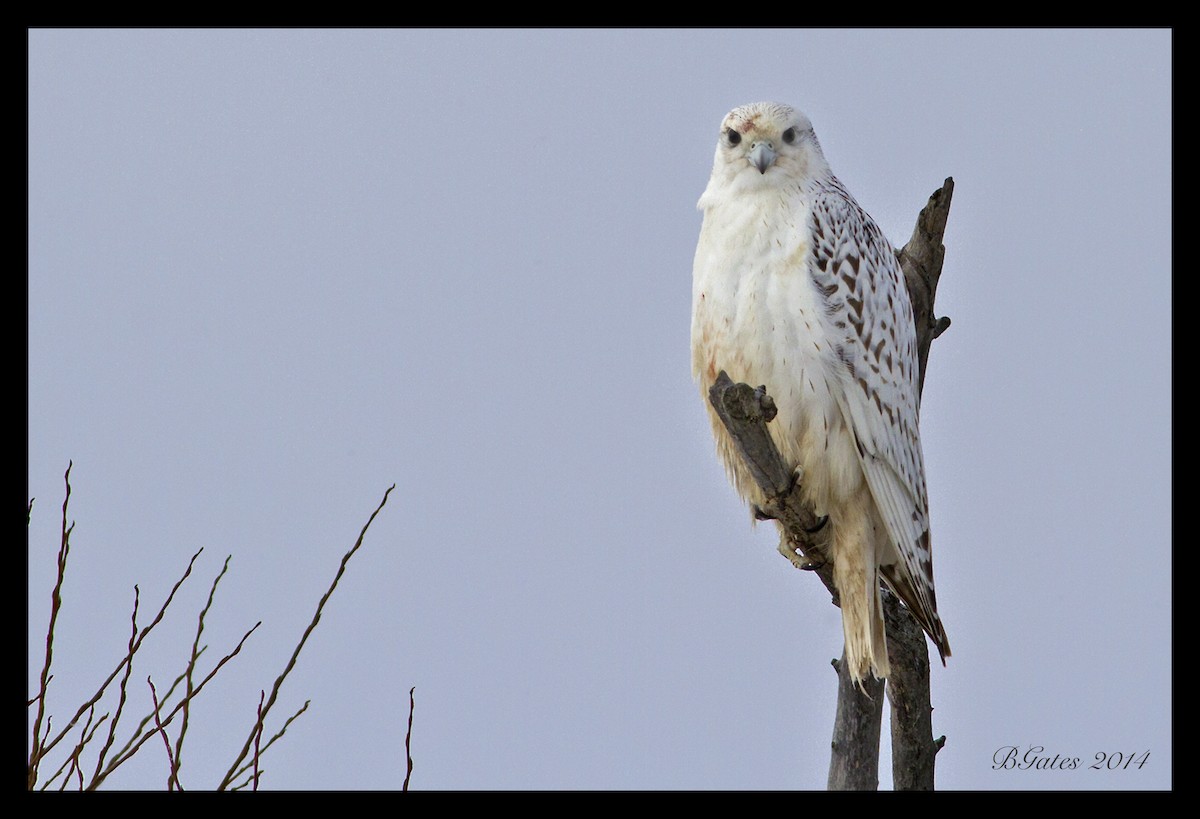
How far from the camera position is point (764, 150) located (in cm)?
468

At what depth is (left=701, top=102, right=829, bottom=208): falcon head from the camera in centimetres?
472

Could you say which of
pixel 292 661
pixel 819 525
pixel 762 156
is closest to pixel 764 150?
pixel 762 156

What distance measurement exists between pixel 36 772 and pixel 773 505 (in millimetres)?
2615

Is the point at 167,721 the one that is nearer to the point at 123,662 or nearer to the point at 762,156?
the point at 123,662

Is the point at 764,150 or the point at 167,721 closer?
the point at 167,721

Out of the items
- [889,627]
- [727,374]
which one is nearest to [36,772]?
[727,374]

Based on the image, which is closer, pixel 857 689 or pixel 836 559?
pixel 836 559

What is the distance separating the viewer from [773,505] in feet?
15.0

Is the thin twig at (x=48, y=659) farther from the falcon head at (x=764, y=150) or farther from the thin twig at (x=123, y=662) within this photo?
the falcon head at (x=764, y=150)

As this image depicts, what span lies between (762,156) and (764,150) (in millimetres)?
34

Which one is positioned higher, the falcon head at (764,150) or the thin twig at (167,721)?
the falcon head at (764,150)

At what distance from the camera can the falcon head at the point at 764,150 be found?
15.5 feet

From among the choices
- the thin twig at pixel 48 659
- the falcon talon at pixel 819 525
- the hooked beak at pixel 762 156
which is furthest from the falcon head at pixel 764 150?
the thin twig at pixel 48 659
